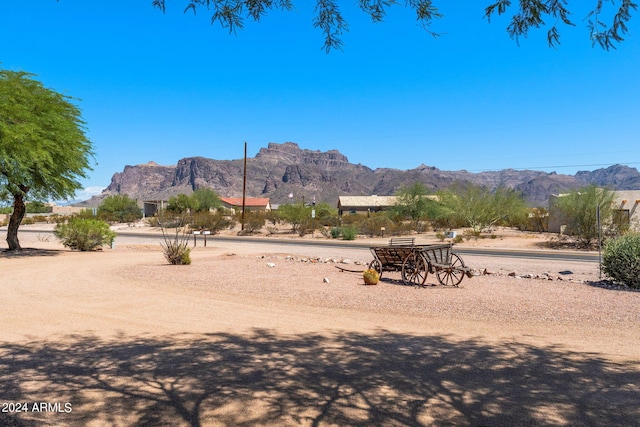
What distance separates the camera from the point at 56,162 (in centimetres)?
2042

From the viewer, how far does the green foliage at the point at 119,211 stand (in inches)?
2948

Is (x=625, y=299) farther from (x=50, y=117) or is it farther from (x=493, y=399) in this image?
(x=50, y=117)

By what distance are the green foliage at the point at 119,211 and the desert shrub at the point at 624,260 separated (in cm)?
7145

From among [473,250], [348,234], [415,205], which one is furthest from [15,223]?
[415,205]

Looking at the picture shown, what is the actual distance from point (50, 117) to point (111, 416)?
19.2 meters

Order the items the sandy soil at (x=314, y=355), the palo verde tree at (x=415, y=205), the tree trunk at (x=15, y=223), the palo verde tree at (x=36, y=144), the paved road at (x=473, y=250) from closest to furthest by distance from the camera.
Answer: the sandy soil at (x=314, y=355) → the palo verde tree at (x=36, y=144) → the tree trunk at (x=15, y=223) → the paved road at (x=473, y=250) → the palo verde tree at (x=415, y=205)

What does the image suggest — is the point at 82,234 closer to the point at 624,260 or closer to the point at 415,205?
the point at 624,260

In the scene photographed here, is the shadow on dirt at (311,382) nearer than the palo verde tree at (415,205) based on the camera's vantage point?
Yes

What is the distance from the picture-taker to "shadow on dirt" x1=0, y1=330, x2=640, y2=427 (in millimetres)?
4305

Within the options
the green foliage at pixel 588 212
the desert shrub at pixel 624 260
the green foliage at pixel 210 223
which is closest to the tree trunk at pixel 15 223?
the desert shrub at pixel 624 260

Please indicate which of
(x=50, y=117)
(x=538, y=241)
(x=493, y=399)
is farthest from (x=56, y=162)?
(x=538, y=241)

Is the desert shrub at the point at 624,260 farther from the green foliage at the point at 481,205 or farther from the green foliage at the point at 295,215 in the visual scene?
the green foliage at the point at 295,215

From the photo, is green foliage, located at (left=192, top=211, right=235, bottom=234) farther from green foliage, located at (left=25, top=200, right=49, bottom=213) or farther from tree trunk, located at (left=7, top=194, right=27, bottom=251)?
tree trunk, located at (left=7, top=194, right=27, bottom=251)

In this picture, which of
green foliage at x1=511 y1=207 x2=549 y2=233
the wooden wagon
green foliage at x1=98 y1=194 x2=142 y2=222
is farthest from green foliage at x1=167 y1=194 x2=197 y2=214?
the wooden wagon
